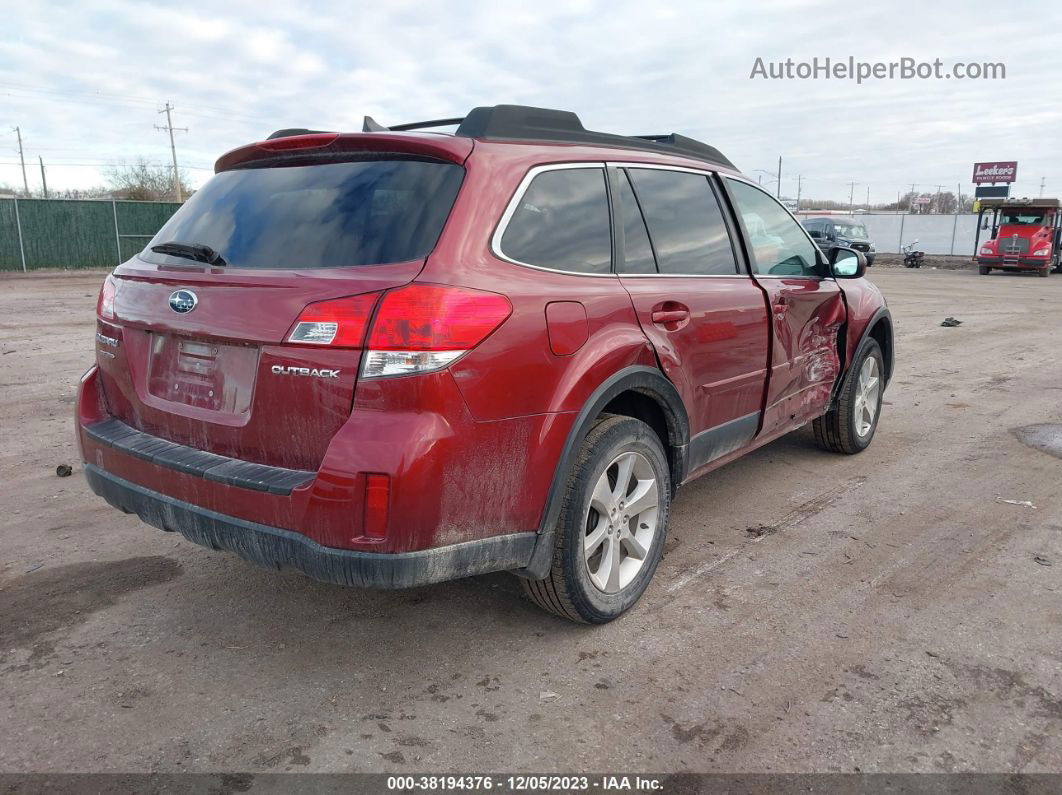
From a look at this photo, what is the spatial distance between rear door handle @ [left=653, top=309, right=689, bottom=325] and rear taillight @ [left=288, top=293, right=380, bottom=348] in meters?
1.29

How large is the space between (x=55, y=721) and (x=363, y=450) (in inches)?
53.2

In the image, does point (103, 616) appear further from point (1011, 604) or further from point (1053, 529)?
point (1053, 529)

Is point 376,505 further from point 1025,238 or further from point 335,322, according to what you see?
point 1025,238

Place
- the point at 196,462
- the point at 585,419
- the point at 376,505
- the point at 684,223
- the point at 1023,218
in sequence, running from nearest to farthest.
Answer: the point at 376,505 < the point at 196,462 < the point at 585,419 < the point at 684,223 < the point at 1023,218

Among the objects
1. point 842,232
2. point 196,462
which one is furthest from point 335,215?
point 842,232

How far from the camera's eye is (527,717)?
2.61m

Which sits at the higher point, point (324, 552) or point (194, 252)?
point (194, 252)

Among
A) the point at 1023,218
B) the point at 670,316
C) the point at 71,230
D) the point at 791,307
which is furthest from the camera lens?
the point at 1023,218

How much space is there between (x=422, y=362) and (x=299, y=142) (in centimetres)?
110

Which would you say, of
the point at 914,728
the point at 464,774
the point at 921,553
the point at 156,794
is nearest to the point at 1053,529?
the point at 921,553

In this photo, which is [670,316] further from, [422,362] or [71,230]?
[71,230]

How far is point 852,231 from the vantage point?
2956 cm

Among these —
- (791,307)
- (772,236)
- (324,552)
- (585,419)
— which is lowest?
(324,552)

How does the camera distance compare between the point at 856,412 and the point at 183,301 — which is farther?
the point at 856,412
